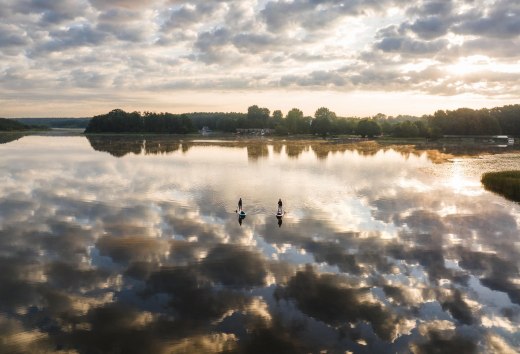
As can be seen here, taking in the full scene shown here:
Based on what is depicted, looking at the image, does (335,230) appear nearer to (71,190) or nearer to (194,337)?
(194,337)

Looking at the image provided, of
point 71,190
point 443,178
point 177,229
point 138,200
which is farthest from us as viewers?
point 443,178

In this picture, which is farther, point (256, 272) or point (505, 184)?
point (505, 184)

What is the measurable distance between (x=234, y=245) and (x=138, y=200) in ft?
72.5

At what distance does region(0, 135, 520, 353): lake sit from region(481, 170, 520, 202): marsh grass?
21.5 ft

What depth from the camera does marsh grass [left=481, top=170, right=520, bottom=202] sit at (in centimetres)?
6109

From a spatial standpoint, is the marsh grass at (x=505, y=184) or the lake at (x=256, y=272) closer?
the lake at (x=256, y=272)

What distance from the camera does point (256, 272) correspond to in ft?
97.0

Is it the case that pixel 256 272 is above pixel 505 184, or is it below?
below

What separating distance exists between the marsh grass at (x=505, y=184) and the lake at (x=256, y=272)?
6.54 m

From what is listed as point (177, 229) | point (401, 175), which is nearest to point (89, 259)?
point (177, 229)

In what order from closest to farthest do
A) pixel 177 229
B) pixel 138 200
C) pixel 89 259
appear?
pixel 89 259
pixel 177 229
pixel 138 200

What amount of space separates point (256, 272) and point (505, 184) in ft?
169

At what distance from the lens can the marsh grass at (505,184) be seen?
6109 cm

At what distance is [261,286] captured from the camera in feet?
89.8
